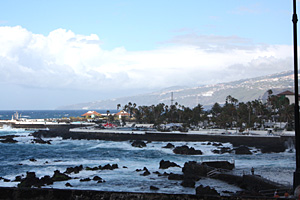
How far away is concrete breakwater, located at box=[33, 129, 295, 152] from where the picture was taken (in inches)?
2838

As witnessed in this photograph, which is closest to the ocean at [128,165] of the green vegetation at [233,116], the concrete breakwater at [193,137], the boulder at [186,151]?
the boulder at [186,151]

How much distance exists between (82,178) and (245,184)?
605 inches

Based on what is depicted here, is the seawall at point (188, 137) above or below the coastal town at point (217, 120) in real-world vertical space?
below

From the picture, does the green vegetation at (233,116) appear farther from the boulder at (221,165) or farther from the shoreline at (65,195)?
the shoreline at (65,195)

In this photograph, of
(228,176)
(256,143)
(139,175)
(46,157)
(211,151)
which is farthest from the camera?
(256,143)

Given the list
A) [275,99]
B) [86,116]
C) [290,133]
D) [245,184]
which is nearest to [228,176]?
[245,184]

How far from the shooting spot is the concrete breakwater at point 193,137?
72.1 meters

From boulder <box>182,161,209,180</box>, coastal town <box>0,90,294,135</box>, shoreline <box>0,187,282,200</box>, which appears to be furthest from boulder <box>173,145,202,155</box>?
shoreline <box>0,187,282,200</box>

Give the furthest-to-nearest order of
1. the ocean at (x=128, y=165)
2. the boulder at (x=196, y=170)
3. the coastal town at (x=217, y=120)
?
the coastal town at (x=217, y=120) < the boulder at (x=196, y=170) < the ocean at (x=128, y=165)

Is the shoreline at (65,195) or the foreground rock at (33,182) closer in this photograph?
the shoreline at (65,195)

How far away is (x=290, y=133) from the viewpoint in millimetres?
78562

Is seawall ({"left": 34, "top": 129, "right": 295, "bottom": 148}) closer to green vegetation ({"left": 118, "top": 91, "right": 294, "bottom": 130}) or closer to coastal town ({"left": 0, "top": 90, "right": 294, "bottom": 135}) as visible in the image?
coastal town ({"left": 0, "top": 90, "right": 294, "bottom": 135})

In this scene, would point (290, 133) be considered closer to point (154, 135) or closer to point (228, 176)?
point (154, 135)

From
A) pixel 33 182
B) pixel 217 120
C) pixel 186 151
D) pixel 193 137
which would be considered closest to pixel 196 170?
pixel 33 182
